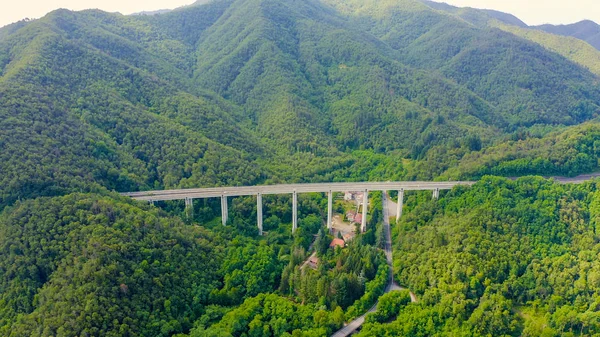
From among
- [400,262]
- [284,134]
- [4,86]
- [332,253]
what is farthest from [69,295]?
[284,134]

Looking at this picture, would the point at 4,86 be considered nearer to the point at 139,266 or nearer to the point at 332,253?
the point at 139,266

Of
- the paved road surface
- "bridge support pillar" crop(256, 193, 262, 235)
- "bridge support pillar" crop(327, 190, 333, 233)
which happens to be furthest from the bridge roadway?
the paved road surface

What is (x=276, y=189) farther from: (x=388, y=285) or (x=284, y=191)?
(x=388, y=285)

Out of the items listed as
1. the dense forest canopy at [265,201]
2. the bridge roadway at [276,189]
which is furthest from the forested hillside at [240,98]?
the bridge roadway at [276,189]

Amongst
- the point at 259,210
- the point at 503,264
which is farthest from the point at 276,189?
the point at 503,264

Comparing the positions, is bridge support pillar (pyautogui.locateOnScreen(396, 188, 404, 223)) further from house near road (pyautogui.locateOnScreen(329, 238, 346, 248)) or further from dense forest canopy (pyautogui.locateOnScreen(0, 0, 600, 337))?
house near road (pyautogui.locateOnScreen(329, 238, 346, 248))
